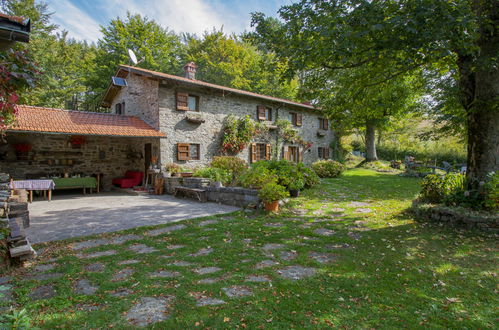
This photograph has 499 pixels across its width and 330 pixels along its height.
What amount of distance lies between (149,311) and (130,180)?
10876 mm

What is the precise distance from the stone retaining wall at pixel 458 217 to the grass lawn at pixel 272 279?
0.99ft

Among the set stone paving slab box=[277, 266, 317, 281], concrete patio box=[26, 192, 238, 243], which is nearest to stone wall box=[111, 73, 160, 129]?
concrete patio box=[26, 192, 238, 243]

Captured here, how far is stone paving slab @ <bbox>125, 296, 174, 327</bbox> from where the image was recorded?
2381 millimetres

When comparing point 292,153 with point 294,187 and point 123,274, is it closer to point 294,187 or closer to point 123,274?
point 294,187

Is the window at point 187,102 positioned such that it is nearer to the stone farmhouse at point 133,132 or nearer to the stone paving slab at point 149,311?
the stone farmhouse at point 133,132

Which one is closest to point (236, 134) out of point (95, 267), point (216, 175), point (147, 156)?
point (216, 175)

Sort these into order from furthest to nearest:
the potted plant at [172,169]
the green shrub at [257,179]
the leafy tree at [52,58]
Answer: the leafy tree at [52,58]
the potted plant at [172,169]
the green shrub at [257,179]

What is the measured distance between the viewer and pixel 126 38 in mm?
22391

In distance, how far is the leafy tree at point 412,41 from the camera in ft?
13.3

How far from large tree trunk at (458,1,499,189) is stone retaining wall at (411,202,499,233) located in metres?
0.89

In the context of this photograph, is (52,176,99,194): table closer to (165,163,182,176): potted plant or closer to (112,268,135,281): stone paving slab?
(165,163,182,176): potted plant

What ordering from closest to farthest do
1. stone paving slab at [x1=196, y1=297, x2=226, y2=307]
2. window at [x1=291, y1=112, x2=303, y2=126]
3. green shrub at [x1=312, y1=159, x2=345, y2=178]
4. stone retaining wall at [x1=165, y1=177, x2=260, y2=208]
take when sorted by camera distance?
stone paving slab at [x1=196, y1=297, x2=226, y2=307] < stone retaining wall at [x1=165, y1=177, x2=260, y2=208] < green shrub at [x1=312, y1=159, x2=345, y2=178] < window at [x1=291, y1=112, x2=303, y2=126]

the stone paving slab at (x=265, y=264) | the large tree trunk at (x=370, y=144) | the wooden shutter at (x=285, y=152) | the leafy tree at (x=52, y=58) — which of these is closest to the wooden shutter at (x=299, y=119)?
the wooden shutter at (x=285, y=152)

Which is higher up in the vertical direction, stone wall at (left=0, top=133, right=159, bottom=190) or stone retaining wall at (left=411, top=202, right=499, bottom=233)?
stone wall at (left=0, top=133, right=159, bottom=190)
